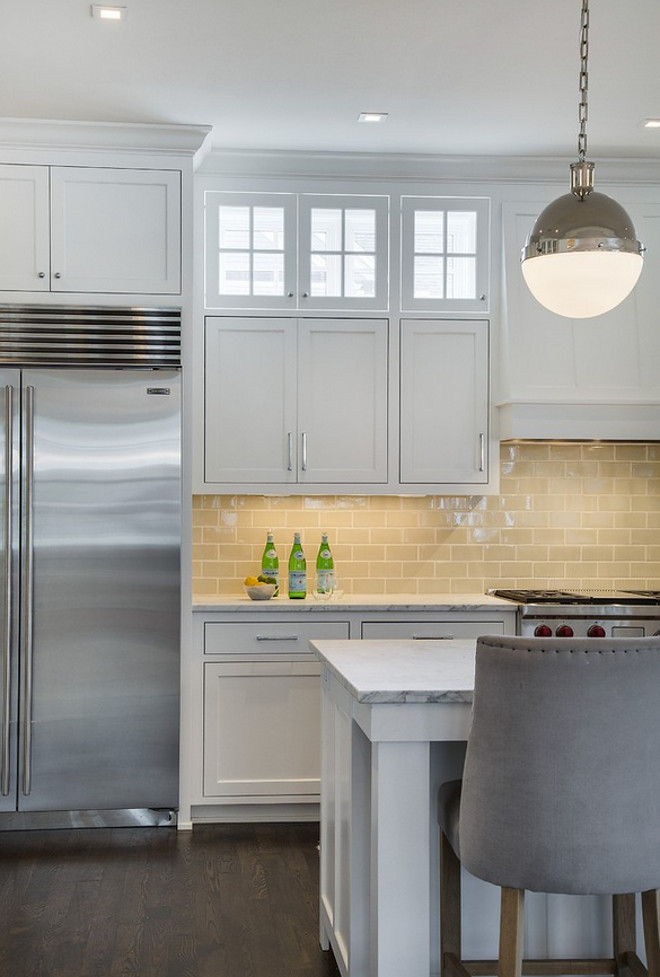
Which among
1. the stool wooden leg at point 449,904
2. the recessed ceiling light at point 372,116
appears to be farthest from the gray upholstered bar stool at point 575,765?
the recessed ceiling light at point 372,116

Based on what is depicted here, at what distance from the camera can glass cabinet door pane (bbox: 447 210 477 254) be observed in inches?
195

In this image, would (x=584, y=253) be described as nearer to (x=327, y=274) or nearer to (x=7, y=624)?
(x=327, y=274)

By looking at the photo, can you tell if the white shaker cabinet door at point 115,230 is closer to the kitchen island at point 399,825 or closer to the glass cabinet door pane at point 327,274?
the glass cabinet door pane at point 327,274

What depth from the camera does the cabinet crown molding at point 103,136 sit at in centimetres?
439

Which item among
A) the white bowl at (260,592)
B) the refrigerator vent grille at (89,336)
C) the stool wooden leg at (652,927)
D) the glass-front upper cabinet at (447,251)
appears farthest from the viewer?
the glass-front upper cabinet at (447,251)

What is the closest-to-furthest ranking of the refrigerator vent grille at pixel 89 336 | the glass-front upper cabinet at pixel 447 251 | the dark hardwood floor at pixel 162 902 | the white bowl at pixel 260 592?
1. the dark hardwood floor at pixel 162 902
2. the refrigerator vent grille at pixel 89 336
3. the white bowl at pixel 260 592
4. the glass-front upper cabinet at pixel 447 251

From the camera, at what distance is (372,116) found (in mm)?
4336

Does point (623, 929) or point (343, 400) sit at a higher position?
point (343, 400)

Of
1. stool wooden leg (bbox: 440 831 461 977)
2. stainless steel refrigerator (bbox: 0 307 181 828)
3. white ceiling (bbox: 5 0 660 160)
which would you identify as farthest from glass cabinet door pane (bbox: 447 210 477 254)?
stool wooden leg (bbox: 440 831 461 977)

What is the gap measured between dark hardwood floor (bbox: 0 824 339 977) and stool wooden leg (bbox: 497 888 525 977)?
98 centimetres

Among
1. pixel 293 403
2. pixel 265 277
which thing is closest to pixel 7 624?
Answer: pixel 293 403

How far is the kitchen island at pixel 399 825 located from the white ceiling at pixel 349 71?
2.03 metres

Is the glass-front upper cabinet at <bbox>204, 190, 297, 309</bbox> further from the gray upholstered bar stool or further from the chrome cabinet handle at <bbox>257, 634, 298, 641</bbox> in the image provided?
the gray upholstered bar stool

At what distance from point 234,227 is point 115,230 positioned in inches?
23.5
